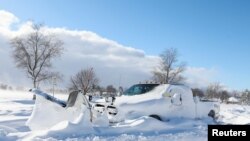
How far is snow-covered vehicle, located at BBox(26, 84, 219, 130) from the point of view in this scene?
1045 centimetres

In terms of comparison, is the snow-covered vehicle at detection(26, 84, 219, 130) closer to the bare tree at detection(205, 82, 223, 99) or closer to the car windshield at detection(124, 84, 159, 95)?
the car windshield at detection(124, 84, 159, 95)

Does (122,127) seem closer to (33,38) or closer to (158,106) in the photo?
(158,106)

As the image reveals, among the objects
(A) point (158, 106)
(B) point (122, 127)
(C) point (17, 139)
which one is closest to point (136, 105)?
(A) point (158, 106)

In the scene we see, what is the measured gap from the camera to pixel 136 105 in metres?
12.1

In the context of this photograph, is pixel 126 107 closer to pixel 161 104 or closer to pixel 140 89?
pixel 161 104

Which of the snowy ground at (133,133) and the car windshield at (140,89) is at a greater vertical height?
the car windshield at (140,89)

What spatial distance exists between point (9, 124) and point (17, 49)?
32273mm

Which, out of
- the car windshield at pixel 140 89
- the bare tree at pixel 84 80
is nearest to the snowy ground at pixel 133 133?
the car windshield at pixel 140 89

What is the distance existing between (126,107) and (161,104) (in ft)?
4.97

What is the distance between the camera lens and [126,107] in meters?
12.0

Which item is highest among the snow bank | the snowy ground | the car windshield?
the car windshield

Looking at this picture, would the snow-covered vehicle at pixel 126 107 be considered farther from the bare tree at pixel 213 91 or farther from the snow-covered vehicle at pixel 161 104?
the bare tree at pixel 213 91

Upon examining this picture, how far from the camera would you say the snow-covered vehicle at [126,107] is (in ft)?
34.3

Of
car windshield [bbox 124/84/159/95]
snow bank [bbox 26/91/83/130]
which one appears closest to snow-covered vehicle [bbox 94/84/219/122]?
car windshield [bbox 124/84/159/95]
